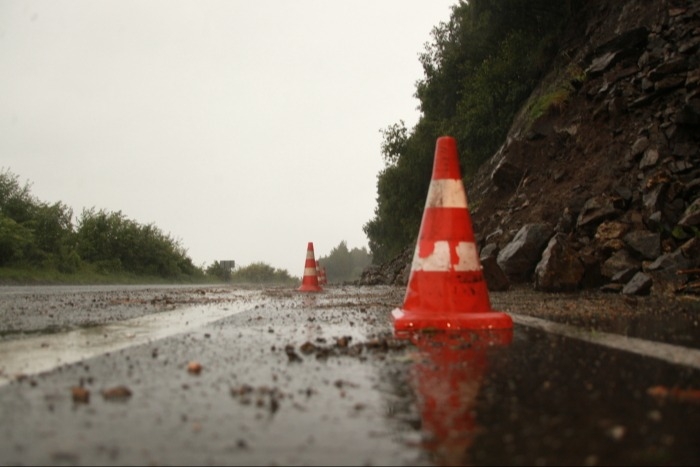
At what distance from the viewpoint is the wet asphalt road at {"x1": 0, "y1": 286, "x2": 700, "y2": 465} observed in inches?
72.7

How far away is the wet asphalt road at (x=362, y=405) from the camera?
1.85m

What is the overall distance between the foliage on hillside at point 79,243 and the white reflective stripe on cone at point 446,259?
66.8 ft

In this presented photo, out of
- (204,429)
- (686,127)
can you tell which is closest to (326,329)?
(204,429)

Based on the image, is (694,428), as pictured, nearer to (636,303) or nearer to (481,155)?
(636,303)

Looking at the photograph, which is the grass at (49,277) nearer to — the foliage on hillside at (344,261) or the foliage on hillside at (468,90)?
the foliage on hillside at (468,90)

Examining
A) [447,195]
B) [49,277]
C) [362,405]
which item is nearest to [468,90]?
[49,277]

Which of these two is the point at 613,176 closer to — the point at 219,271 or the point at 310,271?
the point at 310,271

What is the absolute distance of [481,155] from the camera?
2364cm

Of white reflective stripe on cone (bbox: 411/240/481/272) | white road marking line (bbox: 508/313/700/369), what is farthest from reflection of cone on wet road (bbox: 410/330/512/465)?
white reflective stripe on cone (bbox: 411/240/481/272)

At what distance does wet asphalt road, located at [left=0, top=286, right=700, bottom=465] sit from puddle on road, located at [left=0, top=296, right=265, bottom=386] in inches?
2.5

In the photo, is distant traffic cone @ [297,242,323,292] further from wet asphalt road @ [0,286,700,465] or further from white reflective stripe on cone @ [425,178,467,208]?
wet asphalt road @ [0,286,700,465]

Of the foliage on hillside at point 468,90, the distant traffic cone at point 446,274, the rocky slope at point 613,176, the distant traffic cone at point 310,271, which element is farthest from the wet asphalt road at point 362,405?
the foliage on hillside at point 468,90

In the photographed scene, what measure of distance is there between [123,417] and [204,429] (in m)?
0.35

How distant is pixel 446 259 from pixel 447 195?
576 millimetres
